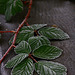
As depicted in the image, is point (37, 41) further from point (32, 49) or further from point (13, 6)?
point (13, 6)

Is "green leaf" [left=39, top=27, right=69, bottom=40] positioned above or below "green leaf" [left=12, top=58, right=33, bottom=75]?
above

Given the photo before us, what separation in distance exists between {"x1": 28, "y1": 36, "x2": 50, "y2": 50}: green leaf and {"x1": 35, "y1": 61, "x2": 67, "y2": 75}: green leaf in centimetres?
7

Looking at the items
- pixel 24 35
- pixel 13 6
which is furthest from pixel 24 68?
pixel 13 6

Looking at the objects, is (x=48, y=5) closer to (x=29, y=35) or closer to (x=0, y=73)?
(x=29, y=35)

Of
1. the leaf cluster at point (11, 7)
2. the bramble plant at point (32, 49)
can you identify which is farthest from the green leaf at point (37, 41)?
the leaf cluster at point (11, 7)

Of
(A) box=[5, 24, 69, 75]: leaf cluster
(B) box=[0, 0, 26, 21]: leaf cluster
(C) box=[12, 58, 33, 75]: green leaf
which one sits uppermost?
(B) box=[0, 0, 26, 21]: leaf cluster

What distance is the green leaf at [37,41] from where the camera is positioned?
1.56 feet

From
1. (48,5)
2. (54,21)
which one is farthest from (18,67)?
(48,5)

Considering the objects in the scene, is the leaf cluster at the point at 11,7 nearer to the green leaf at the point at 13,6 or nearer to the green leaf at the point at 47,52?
the green leaf at the point at 13,6

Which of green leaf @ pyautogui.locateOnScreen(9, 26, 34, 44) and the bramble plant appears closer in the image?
the bramble plant

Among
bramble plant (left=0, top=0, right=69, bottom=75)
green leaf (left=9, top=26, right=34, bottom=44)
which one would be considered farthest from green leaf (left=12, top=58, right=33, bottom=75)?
green leaf (left=9, top=26, right=34, bottom=44)

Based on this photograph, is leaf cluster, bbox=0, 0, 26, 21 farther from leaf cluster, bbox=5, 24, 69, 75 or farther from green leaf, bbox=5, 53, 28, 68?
green leaf, bbox=5, 53, 28, 68

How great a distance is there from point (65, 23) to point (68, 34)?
0.08 metres

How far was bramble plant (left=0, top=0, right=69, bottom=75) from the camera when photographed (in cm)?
40
